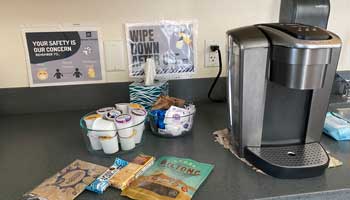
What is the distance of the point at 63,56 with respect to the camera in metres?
1.08

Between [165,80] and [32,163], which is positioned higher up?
[165,80]

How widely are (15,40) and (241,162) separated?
2.94 feet

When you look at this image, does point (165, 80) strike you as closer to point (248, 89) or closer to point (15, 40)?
point (248, 89)

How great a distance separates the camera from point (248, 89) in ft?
2.35

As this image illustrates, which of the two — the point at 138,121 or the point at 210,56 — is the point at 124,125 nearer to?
→ the point at 138,121

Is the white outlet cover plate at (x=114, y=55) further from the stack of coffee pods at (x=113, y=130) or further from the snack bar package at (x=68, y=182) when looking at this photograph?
the snack bar package at (x=68, y=182)

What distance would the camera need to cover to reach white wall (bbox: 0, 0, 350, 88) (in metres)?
1.03

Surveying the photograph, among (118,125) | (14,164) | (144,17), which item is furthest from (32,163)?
(144,17)

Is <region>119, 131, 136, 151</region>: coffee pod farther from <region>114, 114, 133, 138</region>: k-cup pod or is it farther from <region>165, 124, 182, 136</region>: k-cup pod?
<region>165, 124, 182, 136</region>: k-cup pod

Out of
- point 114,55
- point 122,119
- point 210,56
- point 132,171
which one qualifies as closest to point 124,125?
point 122,119

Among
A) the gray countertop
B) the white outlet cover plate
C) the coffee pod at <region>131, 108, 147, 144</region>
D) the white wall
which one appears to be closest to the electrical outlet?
the white wall

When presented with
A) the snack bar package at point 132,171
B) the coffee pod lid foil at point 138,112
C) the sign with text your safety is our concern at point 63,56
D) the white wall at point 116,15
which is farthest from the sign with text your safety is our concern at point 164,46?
the snack bar package at point 132,171

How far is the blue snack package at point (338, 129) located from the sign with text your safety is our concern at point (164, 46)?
530 mm

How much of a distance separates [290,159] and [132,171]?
39cm
